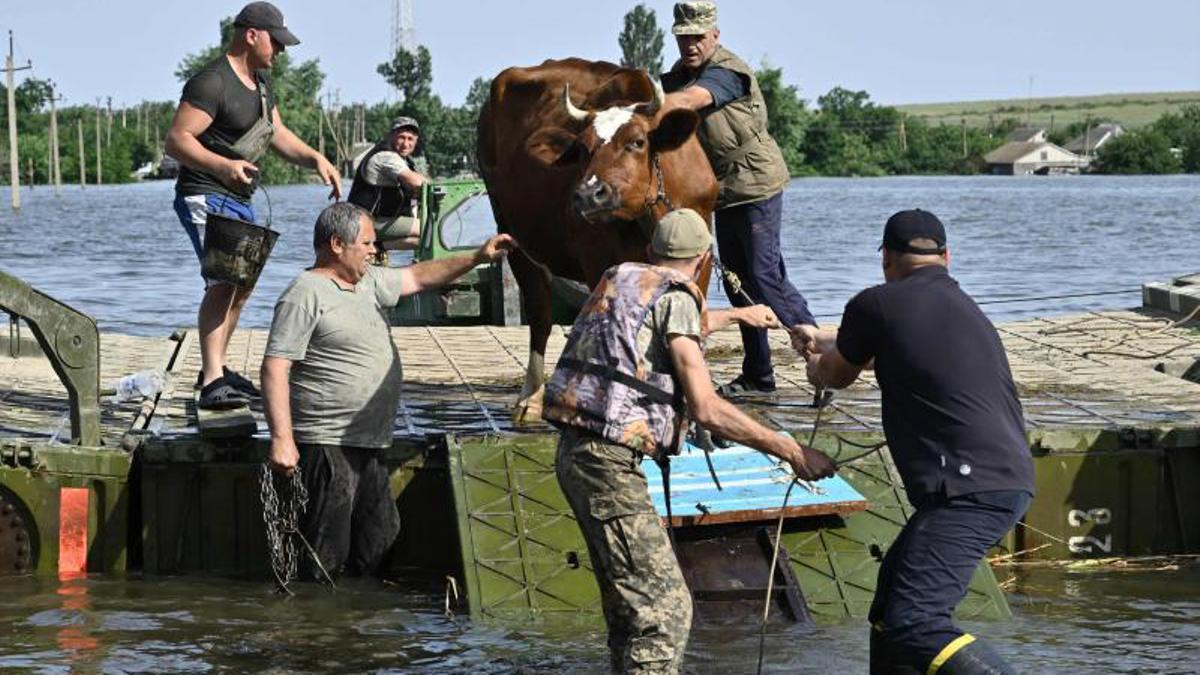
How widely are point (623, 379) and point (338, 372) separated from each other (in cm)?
266

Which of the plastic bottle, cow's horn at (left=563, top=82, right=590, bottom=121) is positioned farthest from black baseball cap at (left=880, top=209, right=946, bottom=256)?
the plastic bottle

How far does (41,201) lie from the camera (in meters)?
99.1

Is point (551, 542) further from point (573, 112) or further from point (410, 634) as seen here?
point (573, 112)

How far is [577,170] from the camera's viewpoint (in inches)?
416

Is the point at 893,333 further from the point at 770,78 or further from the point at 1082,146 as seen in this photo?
the point at 1082,146

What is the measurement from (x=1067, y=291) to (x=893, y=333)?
2540 centimetres

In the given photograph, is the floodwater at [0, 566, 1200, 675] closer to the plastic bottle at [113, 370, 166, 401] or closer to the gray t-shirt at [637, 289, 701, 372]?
the gray t-shirt at [637, 289, 701, 372]

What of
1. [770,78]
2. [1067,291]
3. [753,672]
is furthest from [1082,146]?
Answer: [753,672]

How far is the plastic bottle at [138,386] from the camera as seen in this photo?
1269cm

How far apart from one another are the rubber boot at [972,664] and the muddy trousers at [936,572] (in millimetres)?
15

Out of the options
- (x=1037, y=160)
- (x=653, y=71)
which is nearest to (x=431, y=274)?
(x=653, y=71)

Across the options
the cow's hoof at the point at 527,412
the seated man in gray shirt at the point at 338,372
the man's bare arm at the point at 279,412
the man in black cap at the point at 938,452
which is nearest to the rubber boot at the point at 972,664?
the man in black cap at the point at 938,452

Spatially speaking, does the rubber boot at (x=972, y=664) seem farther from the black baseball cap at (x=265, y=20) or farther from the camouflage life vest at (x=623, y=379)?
the black baseball cap at (x=265, y=20)

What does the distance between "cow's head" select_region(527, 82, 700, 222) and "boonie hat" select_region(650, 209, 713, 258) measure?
2331mm
